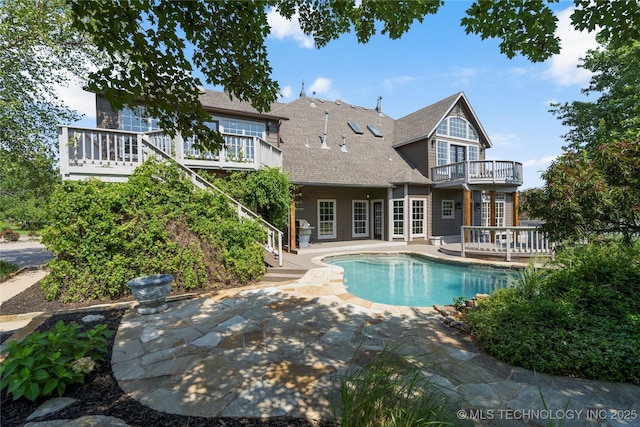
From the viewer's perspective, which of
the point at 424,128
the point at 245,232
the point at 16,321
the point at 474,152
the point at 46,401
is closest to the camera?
the point at 46,401

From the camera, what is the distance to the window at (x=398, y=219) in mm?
13883

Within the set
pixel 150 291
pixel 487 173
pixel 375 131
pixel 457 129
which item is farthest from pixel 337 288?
pixel 457 129

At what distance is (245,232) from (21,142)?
846 centimetres

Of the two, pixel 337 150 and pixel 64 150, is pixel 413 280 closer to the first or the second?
pixel 337 150

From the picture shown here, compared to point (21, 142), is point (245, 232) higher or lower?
lower

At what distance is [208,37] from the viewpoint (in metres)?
2.88

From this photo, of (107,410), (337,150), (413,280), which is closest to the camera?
(107,410)

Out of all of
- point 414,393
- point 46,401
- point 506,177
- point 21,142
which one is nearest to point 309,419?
point 414,393

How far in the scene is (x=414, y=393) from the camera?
214 centimetres

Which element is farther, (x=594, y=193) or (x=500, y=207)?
(x=500, y=207)

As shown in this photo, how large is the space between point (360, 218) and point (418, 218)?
294cm

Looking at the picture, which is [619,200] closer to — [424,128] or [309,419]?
[309,419]

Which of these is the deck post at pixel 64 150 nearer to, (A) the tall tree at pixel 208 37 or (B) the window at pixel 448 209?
(A) the tall tree at pixel 208 37

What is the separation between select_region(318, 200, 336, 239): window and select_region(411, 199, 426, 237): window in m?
3.97
